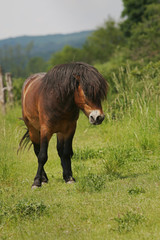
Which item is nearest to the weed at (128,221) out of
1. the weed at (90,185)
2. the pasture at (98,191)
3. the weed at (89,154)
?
the pasture at (98,191)

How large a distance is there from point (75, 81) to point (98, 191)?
158cm

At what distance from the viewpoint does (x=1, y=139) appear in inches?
267

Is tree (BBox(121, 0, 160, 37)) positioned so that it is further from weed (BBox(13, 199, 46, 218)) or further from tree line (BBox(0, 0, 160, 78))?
weed (BBox(13, 199, 46, 218))

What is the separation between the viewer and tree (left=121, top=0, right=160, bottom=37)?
3681 cm

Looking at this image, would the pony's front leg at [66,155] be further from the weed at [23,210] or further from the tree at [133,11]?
the tree at [133,11]

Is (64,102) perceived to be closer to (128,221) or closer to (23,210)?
(23,210)

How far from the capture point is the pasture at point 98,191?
4.07 m

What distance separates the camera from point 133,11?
37062 millimetres

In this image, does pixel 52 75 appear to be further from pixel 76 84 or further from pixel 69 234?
pixel 69 234

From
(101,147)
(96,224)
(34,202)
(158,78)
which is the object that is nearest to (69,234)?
(96,224)

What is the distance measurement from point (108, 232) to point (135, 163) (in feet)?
11.4

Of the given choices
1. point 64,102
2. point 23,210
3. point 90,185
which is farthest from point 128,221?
point 64,102

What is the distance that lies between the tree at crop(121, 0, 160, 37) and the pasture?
29.2 metres

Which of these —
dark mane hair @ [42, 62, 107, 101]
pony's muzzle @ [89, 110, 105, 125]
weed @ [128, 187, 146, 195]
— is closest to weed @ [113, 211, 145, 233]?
weed @ [128, 187, 146, 195]
